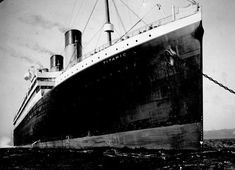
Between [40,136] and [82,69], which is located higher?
[82,69]

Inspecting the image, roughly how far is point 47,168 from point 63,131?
7573 mm

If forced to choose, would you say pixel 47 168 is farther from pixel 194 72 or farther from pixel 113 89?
pixel 194 72

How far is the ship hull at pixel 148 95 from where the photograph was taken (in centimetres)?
1027

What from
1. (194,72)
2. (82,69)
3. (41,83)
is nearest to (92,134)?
(82,69)

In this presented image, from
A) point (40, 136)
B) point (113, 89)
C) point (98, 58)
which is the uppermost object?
point (98, 58)

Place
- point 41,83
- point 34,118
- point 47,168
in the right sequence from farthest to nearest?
point 34,118 → point 41,83 → point 47,168

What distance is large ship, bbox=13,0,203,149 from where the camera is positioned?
33.8ft

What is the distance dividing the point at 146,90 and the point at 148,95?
10.6 inches

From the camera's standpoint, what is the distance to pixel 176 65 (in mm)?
10477

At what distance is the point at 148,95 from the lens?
1086cm

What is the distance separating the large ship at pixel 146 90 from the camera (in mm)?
10289

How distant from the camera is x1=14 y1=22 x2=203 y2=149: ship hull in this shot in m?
10.3

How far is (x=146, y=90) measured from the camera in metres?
10.9

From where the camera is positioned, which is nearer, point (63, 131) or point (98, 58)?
point (98, 58)
